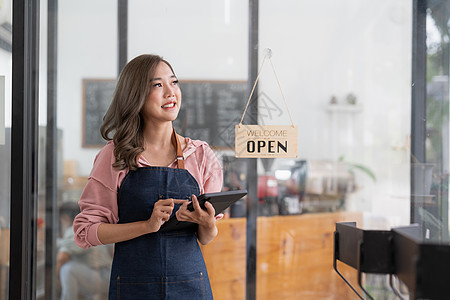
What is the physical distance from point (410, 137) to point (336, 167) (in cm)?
40

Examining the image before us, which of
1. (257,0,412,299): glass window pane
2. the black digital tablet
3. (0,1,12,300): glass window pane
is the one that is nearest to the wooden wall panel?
(257,0,412,299): glass window pane

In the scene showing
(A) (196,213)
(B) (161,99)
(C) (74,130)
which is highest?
(B) (161,99)

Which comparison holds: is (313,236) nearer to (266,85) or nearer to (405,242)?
(266,85)

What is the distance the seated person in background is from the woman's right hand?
0.78 m

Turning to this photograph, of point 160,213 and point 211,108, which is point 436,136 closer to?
point 211,108

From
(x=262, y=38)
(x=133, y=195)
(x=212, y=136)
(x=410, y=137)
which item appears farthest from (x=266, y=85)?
(x=133, y=195)

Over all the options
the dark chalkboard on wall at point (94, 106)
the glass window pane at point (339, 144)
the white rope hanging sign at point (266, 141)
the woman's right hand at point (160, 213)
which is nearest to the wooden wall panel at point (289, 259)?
the glass window pane at point (339, 144)

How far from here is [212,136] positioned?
216 cm

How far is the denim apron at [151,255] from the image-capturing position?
1.62 m

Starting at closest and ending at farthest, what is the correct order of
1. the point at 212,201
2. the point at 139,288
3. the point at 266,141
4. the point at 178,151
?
the point at 212,201
the point at 139,288
the point at 178,151
the point at 266,141

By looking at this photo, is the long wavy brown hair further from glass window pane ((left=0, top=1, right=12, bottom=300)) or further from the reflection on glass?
the reflection on glass

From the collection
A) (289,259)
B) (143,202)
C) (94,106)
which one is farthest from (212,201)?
(94,106)

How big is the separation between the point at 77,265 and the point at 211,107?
41.5 inches

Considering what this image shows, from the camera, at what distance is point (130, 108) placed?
5.51 ft
